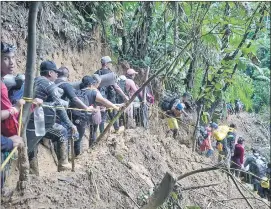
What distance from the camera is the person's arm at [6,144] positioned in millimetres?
3634

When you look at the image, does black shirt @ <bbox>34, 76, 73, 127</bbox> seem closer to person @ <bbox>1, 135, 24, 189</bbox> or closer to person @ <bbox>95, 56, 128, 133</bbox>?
person @ <bbox>1, 135, 24, 189</bbox>

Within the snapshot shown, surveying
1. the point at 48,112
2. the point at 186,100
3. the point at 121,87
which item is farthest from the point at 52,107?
the point at 186,100

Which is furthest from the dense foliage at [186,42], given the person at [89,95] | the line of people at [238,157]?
the person at [89,95]

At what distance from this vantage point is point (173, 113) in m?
11.2

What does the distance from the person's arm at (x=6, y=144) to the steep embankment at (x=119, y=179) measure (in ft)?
2.42

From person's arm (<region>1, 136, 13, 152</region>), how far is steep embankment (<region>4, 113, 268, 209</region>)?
29.1 inches

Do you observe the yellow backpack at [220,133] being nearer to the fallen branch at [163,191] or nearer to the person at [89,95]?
the person at [89,95]

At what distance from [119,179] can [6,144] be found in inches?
92.3

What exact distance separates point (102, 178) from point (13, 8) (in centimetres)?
458

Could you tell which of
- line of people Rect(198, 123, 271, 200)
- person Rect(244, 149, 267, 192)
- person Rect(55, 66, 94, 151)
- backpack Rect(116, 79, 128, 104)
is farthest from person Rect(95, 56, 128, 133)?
person Rect(244, 149, 267, 192)

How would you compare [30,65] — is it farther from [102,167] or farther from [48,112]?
[102,167]

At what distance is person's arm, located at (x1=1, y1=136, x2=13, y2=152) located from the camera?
3.63m

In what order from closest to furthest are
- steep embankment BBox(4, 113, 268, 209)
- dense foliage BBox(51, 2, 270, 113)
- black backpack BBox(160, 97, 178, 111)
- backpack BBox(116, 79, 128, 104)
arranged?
1. steep embankment BBox(4, 113, 268, 209)
2. backpack BBox(116, 79, 128, 104)
3. dense foliage BBox(51, 2, 270, 113)
4. black backpack BBox(160, 97, 178, 111)

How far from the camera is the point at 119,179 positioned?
5.68 meters
